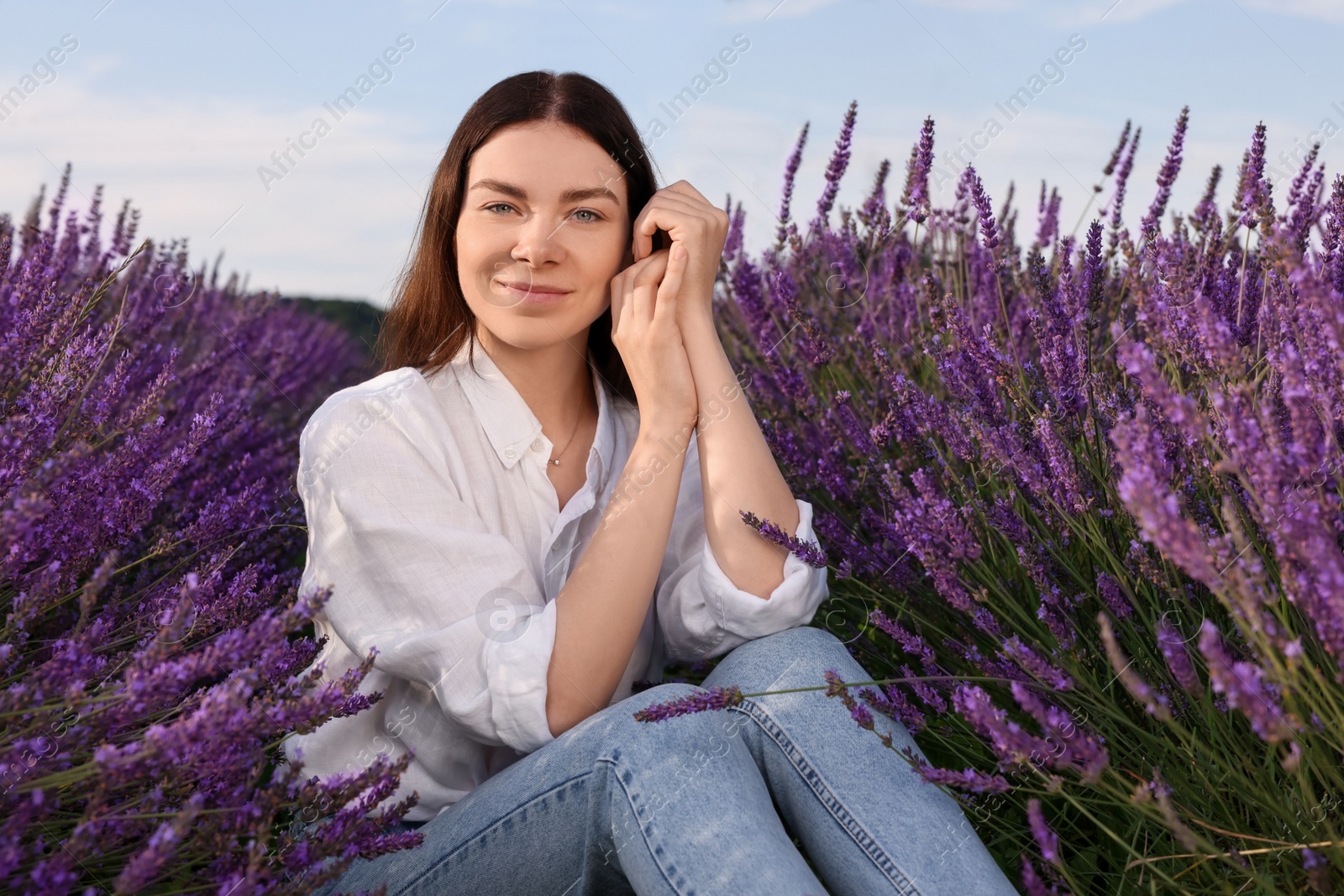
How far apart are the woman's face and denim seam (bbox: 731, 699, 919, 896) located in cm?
83

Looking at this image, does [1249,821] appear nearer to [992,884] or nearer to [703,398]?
[992,884]

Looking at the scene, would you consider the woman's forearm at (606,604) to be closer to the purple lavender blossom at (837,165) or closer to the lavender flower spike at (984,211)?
the lavender flower spike at (984,211)

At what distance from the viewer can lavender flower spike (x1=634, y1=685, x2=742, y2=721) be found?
4.47ft

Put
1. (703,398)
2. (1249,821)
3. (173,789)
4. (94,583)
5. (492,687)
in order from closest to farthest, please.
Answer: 1. (94,583)
2. (173,789)
3. (1249,821)
4. (492,687)
5. (703,398)

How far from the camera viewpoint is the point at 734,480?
1871 mm

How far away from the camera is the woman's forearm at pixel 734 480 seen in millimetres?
1826

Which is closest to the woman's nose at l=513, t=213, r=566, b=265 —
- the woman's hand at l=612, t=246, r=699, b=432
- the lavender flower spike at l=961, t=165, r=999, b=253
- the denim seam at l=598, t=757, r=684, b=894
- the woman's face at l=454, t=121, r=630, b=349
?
the woman's face at l=454, t=121, r=630, b=349

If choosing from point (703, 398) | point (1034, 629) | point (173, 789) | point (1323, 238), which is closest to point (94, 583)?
point (173, 789)

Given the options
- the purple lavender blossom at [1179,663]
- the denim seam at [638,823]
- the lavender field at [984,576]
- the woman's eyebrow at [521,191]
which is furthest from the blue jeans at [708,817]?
the woman's eyebrow at [521,191]

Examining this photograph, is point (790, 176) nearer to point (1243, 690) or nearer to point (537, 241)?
point (537, 241)

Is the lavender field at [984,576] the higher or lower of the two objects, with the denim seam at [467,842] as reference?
higher

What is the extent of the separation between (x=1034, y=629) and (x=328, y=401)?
123 centimetres

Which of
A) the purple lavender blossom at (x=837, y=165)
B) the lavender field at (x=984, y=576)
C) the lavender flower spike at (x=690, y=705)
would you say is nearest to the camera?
the lavender field at (x=984, y=576)

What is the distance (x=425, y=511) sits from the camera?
171 centimetres
